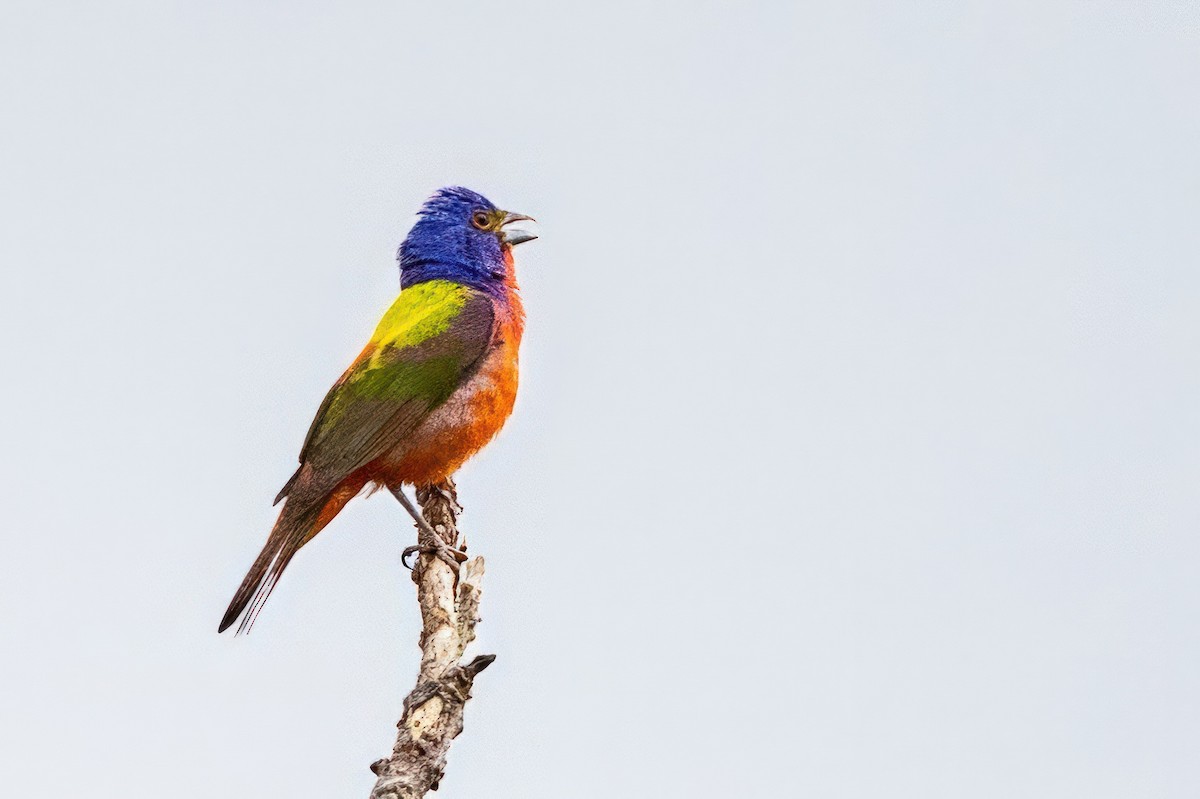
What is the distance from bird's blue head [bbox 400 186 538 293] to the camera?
880 cm

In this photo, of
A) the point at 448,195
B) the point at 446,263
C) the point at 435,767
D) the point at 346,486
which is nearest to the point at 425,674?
the point at 435,767

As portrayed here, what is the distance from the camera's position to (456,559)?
708cm

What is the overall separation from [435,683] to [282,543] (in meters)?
1.60

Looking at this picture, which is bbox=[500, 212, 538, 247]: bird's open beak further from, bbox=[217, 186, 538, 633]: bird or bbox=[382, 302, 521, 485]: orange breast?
bbox=[382, 302, 521, 485]: orange breast

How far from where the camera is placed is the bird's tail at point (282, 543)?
6.77 m

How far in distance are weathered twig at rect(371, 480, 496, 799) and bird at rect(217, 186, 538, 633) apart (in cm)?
72

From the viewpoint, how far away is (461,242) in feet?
29.3

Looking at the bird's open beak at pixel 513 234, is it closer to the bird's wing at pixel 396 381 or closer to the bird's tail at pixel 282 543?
the bird's wing at pixel 396 381

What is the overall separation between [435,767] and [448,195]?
4549 mm

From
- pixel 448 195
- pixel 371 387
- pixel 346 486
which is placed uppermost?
pixel 448 195

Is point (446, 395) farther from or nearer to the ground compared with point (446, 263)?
nearer to the ground

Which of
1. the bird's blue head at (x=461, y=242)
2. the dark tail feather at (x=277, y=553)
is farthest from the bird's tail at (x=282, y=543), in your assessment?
the bird's blue head at (x=461, y=242)

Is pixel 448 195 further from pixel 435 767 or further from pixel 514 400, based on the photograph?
pixel 435 767

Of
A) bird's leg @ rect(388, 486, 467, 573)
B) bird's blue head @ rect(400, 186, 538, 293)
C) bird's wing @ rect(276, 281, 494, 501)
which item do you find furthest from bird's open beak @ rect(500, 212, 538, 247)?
bird's leg @ rect(388, 486, 467, 573)
